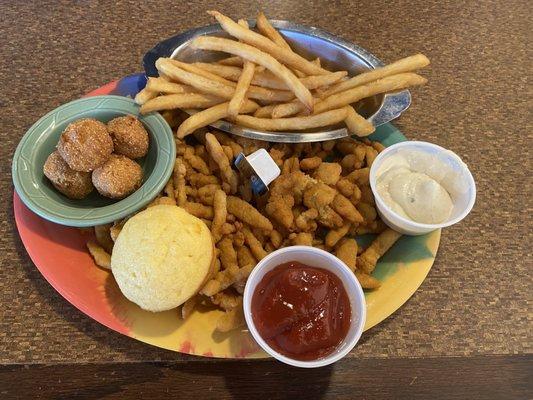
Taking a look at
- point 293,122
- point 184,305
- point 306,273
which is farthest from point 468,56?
point 184,305

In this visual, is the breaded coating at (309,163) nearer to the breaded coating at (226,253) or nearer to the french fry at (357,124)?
the french fry at (357,124)

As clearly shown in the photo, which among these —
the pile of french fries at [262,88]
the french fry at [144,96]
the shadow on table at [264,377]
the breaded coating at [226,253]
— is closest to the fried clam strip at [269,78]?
the pile of french fries at [262,88]

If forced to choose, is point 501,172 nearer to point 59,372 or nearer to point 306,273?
point 306,273

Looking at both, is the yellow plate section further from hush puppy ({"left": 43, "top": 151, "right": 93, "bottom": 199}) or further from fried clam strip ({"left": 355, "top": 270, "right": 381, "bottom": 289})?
hush puppy ({"left": 43, "top": 151, "right": 93, "bottom": 199})

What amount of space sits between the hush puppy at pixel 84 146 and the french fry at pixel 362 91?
2.64ft

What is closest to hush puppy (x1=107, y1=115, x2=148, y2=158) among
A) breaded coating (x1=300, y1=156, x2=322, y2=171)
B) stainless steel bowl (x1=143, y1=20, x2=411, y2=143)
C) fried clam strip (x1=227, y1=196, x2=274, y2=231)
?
stainless steel bowl (x1=143, y1=20, x2=411, y2=143)

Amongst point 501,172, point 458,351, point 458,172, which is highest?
point 458,172

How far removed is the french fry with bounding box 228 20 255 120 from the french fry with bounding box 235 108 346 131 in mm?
58

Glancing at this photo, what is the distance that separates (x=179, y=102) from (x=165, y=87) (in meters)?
0.08

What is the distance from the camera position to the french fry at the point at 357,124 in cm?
165

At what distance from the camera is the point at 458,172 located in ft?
5.28

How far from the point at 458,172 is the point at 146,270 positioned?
44.9 inches

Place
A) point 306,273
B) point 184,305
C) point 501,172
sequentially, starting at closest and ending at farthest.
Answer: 1. point 306,273
2. point 184,305
3. point 501,172

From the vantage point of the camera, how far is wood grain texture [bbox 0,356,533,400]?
4.64 feet
